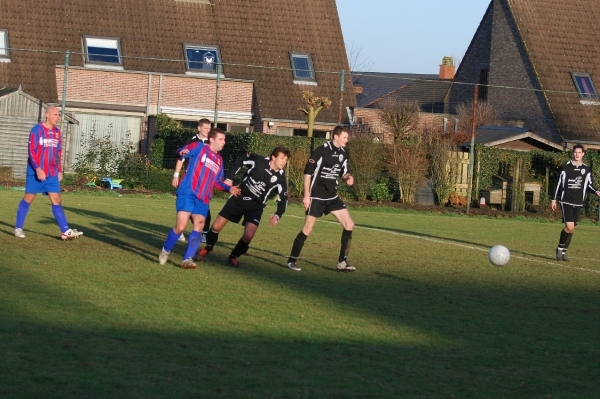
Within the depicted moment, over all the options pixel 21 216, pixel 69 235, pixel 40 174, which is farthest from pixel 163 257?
pixel 21 216

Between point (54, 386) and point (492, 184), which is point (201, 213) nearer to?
point (54, 386)

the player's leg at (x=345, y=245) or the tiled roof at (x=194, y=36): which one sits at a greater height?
the tiled roof at (x=194, y=36)

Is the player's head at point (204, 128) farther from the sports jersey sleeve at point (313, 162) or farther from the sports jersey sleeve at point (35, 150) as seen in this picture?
the sports jersey sleeve at point (313, 162)

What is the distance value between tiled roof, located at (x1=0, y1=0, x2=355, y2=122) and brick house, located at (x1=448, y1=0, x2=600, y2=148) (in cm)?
841

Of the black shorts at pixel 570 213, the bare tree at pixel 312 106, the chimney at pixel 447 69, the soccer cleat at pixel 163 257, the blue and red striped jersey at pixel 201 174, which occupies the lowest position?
the soccer cleat at pixel 163 257

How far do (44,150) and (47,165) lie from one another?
0.76ft

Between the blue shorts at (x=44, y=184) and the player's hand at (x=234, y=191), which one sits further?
the blue shorts at (x=44, y=184)

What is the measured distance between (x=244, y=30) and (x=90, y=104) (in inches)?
303

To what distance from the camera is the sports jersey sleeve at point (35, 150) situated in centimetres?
1370

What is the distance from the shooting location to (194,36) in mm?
38156

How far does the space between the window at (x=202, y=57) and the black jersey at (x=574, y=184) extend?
22026 mm

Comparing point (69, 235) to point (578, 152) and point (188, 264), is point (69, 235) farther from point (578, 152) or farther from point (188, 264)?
point (578, 152)

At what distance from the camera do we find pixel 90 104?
34844mm

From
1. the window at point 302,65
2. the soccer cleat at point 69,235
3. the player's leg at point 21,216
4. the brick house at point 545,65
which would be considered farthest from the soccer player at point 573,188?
the brick house at point 545,65
